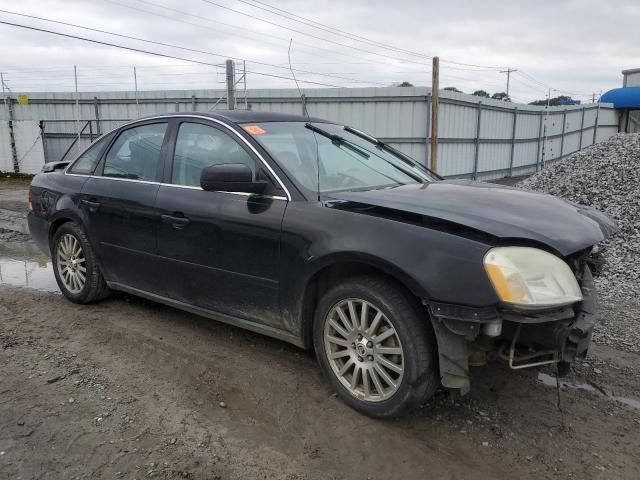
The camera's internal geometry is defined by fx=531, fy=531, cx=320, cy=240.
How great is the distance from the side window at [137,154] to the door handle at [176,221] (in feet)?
1.37

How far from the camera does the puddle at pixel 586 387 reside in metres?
3.31

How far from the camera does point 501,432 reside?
9.70ft

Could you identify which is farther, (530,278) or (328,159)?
(328,159)

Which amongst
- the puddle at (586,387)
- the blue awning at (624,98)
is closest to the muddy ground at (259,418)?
the puddle at (586,387)

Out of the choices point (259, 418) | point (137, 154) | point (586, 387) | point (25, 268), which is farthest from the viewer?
point (25, 268)

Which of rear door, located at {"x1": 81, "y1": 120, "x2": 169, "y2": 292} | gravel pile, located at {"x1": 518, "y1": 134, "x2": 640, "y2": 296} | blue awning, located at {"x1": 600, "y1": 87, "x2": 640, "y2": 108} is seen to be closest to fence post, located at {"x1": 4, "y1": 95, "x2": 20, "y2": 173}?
rear door, located at {"x1": 81, "y1": 120, "x2": 169, "y2": 292}

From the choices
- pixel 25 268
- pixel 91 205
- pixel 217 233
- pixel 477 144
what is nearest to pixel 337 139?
pixel 217 233

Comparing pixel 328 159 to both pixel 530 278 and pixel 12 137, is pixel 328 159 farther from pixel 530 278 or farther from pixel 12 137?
pixel 12 137

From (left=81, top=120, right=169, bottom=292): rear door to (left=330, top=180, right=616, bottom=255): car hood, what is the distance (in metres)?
1.67

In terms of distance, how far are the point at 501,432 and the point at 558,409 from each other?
50 centimetres

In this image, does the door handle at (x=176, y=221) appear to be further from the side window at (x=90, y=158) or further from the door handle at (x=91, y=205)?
the side window at (x=90, y=158)

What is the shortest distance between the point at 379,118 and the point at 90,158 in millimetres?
11536

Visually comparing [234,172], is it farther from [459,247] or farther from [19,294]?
[19,294]

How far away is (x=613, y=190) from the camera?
26.4 ft
